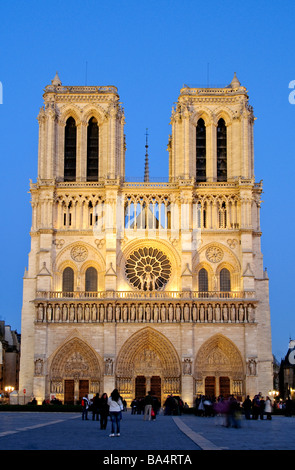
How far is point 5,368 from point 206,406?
3580cm

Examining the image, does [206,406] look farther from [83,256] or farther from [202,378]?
[83,256]

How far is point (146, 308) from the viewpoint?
163ft

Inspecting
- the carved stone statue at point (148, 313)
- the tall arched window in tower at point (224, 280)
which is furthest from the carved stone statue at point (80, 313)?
the tall arched window in tower at point (224, 280)

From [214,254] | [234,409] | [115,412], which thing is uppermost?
[214,254]

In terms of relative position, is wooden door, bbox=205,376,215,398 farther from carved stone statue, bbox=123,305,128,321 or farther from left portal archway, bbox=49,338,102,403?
left portal archway, bbox=49,338,102,403

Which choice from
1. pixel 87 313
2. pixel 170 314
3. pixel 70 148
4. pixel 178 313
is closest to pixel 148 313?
pixel 170 314

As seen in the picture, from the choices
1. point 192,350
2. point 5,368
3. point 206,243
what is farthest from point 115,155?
point 5,368

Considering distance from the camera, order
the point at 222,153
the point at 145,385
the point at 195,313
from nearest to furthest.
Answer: the point at 195,313, the point at 145,385, the point at 222,153

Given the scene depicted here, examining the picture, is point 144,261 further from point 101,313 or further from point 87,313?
point 87,313

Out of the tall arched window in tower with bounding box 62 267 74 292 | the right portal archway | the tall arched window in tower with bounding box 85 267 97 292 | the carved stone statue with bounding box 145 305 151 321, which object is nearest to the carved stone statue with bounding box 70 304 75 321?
the tall arched window in tower with bounding box 62 267 74 292

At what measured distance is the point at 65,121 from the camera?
54344mm

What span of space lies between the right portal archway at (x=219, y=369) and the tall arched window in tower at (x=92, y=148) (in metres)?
15.4

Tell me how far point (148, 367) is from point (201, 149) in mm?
16788

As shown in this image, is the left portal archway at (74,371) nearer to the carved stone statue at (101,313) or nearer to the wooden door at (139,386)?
the carved stone statue at (101,313)
